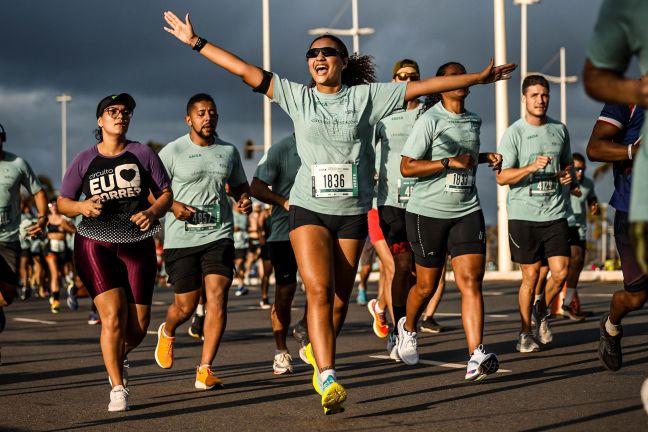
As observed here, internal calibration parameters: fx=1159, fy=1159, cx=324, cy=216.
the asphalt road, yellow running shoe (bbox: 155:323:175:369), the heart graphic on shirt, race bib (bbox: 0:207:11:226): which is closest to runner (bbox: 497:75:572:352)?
the asphalt road

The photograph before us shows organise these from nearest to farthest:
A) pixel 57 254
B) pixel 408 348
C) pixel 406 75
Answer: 1. pixel 408 348
2. pixel 406 75
3. pixel 57 254

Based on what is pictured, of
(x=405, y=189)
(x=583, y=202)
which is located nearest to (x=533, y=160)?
(x=405, y=189)

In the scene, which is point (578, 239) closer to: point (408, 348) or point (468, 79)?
point (408, 348)

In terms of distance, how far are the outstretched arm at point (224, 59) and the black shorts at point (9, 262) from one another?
11.9 feet

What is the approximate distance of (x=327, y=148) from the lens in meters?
7.08

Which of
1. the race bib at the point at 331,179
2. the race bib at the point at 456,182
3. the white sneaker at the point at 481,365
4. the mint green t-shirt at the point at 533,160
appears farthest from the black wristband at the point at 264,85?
the mint green t-shirt at the point at 533,160

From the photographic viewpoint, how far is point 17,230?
35.1 feet

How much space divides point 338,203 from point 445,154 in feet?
6.73

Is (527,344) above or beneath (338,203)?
beneath

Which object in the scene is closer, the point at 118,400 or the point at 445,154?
the point at 118,400

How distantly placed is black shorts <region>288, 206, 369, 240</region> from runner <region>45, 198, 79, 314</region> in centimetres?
1307

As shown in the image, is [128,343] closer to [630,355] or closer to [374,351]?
[374,351]

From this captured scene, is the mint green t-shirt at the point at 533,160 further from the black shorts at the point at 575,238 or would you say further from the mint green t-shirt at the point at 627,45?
the mint green t-shirt at the point at 627,45

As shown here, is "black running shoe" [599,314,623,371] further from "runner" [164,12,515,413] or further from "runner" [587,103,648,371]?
"runner" [164,12,515,413]
